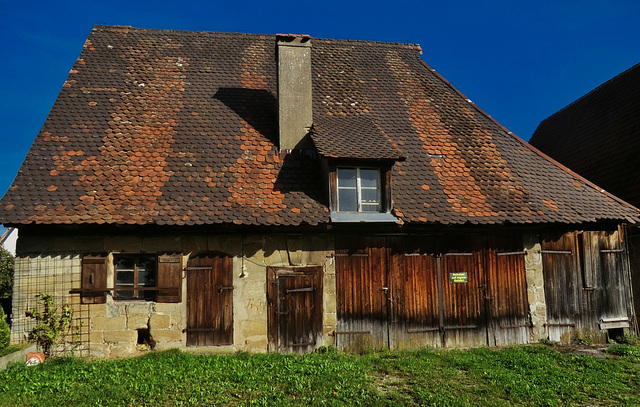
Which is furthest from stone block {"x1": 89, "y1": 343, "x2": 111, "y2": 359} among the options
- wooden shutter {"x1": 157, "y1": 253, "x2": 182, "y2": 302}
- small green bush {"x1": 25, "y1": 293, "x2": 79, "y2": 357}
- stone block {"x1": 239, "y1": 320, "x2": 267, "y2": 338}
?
stone block {"x1": 239, "y1": 320, "x2": 267, "y2": 338}

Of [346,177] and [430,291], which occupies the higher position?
[346,177]

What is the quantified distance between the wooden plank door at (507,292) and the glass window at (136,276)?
723 cm

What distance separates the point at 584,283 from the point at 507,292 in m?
2.03

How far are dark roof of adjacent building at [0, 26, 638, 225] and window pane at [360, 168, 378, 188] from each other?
44 centimetres

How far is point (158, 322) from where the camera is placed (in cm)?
890

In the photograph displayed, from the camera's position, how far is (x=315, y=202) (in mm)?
9633

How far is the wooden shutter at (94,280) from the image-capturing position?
345 inches

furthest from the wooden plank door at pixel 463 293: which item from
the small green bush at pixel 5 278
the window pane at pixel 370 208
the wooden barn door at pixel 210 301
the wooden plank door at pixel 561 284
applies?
the small green bush at pixel 5 278

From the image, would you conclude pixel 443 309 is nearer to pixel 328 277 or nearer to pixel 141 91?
pixel 328 277

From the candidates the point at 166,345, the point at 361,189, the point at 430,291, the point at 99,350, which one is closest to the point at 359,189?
the point at 361,189

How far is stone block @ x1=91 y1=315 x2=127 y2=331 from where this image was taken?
877cm

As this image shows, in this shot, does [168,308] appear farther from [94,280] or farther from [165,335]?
[94,280]

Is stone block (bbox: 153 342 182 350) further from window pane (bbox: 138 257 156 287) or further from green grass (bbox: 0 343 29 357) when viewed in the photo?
green grass (bbox: 0 343 29 357)

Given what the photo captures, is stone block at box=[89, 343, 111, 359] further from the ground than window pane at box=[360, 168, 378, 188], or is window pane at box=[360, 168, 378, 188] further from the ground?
window pane at box=[360, 168, 378, 188]
